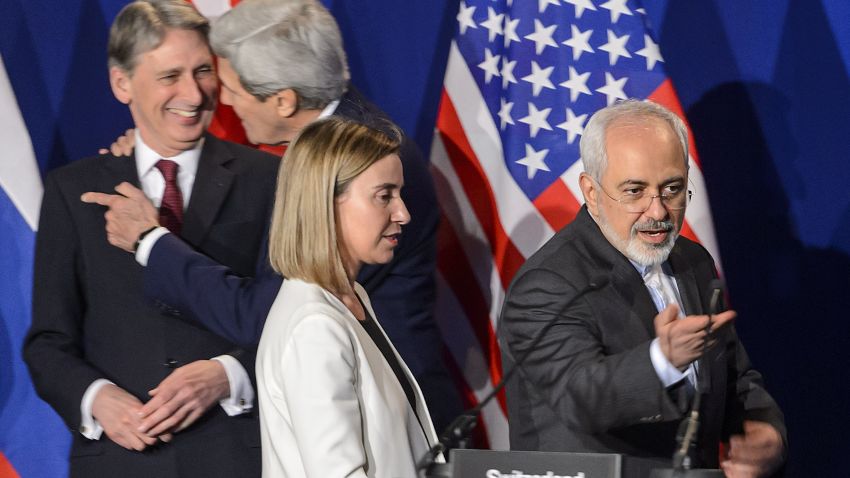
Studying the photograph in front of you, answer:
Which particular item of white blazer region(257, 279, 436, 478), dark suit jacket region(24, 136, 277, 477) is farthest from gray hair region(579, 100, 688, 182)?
dark suit jacket region(24, 136, 277, 477)

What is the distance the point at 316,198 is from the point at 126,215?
2.54 ft

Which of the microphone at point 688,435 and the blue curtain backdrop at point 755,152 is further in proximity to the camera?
the blue curtain backdrop at point 755,152

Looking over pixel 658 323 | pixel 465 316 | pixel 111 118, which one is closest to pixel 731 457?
pixel 658 323

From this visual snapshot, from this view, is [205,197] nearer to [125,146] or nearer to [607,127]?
[125,146]

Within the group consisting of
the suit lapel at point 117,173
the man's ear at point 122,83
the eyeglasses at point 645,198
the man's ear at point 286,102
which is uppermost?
the man's ear at point 122,83

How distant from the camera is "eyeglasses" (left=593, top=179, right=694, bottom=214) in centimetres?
274

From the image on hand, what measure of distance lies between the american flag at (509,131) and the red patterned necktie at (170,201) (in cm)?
98

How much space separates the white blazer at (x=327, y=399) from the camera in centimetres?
203

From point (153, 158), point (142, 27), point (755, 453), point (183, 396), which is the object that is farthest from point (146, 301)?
point (755, 453)

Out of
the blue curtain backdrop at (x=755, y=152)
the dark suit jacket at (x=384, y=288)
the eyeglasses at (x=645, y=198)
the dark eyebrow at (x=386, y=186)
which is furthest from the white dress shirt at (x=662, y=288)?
the blue curtain backdrop at (x=755, y=152)

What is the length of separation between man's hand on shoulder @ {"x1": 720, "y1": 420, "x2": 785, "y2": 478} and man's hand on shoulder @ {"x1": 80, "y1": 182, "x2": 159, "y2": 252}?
4.56 feet

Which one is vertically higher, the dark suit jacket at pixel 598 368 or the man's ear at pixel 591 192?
the man's ear at pixel 591 192

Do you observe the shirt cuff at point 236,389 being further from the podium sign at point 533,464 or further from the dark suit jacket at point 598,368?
the podium sign at point 533,464

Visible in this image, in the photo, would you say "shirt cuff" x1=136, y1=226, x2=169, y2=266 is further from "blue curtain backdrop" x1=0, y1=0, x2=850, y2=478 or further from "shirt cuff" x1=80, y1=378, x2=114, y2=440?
"blue curtain backdrop" x1=0, y1=0, x2=850, y2=478
